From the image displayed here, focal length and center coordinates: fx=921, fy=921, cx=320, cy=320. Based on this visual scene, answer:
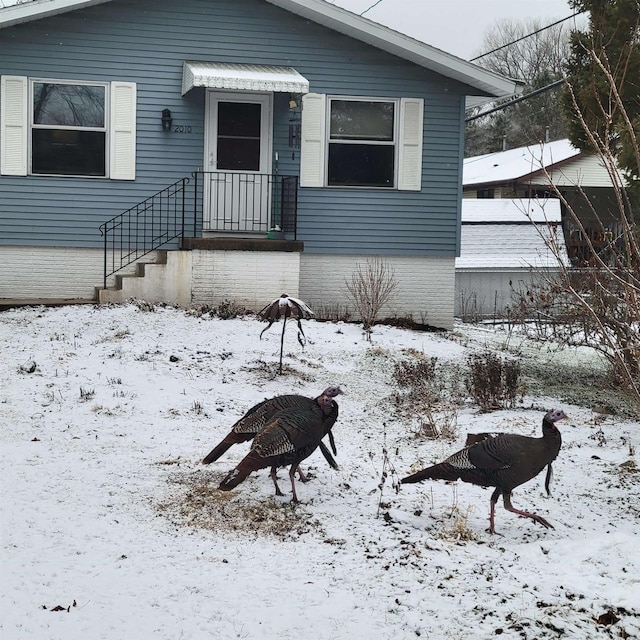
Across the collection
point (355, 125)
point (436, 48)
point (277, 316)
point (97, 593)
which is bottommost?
point (97, 593)

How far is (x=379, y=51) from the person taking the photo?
45.4 ft

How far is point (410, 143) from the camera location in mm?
14047

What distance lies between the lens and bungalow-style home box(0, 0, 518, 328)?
13039 millimetres

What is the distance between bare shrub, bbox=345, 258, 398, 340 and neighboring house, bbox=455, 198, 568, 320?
4.24 metres

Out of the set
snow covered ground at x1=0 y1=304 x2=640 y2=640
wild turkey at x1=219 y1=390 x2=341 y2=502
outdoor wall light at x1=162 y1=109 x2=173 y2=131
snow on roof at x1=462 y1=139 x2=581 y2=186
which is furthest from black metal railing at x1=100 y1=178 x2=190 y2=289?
snow on roof at x1=462 y1=139 x2=581 y2=186

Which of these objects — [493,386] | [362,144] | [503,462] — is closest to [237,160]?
[362,144]

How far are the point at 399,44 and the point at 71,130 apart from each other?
4932 millimetres

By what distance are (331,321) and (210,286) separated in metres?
1.79

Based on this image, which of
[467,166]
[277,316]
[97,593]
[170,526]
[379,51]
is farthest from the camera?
[467,166]

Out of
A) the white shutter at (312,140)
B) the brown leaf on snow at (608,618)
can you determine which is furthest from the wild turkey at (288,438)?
the white shutter at (312,140)

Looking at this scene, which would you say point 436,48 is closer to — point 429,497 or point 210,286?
point 210,286

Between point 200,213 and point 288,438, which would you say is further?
point 200,213

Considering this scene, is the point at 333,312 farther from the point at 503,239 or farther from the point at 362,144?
the point at 503,239

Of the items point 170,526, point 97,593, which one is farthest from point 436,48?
point 97,593
